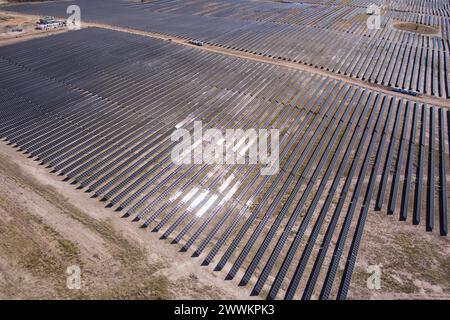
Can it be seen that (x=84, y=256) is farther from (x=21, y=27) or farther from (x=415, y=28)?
(x=415, y=28)

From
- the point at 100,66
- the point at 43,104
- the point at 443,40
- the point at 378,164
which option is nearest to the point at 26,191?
the point at 43,104

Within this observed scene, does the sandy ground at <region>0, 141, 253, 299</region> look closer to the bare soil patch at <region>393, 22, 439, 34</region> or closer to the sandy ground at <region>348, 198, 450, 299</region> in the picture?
the sandy ground at <region>348, 198, 450, 299</region>

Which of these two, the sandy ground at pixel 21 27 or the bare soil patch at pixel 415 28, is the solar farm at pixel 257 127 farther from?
the sandy ground at pixel 21 27

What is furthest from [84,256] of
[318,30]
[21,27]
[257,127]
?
[21,27]

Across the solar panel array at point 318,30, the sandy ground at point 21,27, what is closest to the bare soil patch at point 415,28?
the solar panel array at point 318,30

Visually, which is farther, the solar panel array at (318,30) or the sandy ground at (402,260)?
the solar panel array at (318,30)

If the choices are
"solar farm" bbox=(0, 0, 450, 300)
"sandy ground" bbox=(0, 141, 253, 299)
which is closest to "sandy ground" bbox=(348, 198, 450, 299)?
"solar farm" bbox=(0, 0, 450, 300)
